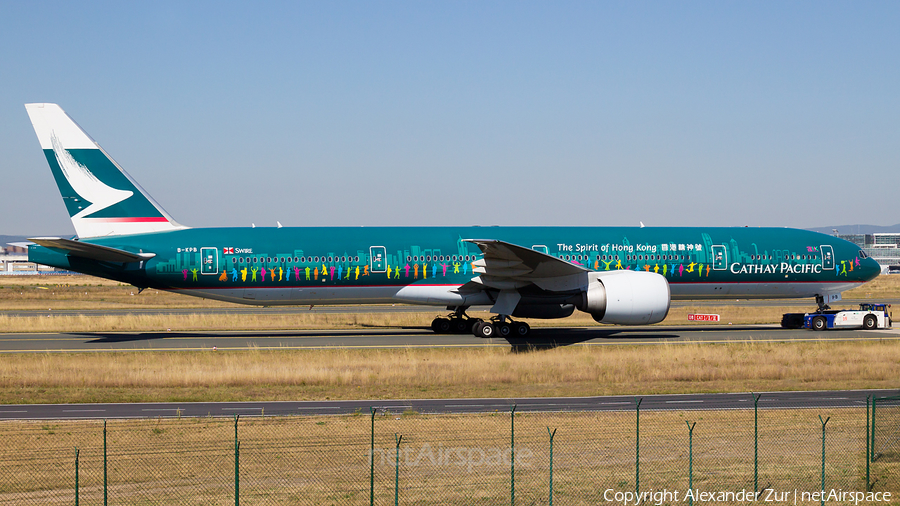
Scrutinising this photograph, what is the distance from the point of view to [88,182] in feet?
134

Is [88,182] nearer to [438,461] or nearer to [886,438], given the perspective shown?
[438,461]

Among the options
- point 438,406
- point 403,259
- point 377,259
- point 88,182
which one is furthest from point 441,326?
point 88,182

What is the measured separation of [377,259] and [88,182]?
15.6m

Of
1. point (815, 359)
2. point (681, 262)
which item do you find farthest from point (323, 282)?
point (815, 359)

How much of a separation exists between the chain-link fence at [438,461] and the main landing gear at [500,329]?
17964 millimetres

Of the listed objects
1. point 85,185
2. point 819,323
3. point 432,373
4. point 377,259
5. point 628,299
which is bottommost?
point 432,373

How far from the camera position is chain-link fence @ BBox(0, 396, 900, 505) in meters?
14.7

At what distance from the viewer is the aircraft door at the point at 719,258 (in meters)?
43.1

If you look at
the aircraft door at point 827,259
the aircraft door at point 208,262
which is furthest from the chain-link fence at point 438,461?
the aircraft door at point 827,259

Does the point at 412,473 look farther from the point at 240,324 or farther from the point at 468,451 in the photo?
the point at 240,324

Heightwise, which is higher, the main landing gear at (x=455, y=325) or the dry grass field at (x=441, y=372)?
the main landing gear at (x=455, y=325)

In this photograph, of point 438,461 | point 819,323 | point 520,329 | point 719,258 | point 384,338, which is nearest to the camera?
point 438,461

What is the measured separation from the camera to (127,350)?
36.3 metres

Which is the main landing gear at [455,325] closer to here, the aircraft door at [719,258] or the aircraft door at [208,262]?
the aircraft door at [208,262]
